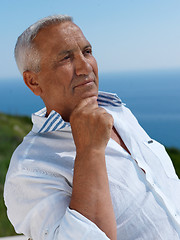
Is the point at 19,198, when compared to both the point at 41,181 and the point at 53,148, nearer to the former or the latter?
the point at 41,181

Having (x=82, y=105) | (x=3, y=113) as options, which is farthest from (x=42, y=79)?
(x=3, y=113)

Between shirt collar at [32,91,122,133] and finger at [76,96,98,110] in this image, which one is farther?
shirt collar at [32,91,122,133]

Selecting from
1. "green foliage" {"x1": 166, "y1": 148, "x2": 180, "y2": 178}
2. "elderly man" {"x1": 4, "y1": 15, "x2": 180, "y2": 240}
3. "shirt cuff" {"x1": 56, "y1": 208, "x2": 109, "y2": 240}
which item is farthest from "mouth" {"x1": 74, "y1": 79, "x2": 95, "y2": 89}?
"green foliage" {"x1": 166, "y1": 148, "x2": 180, "y2": 178}

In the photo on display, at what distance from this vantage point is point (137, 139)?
175cm

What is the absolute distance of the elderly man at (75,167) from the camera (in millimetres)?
1160

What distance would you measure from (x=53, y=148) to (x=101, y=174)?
34cm

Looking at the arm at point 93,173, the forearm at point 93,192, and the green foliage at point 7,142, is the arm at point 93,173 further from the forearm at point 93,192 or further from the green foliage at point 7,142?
the green foliage at point 7,142

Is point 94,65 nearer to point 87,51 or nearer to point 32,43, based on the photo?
point 87,51

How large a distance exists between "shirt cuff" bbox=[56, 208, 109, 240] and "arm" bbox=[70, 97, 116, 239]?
0.07ft

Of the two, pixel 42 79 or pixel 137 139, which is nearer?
A: pixel 42 79

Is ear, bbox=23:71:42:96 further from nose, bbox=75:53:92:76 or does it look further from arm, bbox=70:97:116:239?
arm, bbox=70:97:116:239

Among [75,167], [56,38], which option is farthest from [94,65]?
[75,167]

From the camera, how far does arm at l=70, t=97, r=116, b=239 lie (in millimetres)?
1144

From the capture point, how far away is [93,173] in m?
1.16
